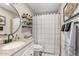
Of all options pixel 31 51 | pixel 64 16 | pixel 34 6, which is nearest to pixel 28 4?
pixel 34 6

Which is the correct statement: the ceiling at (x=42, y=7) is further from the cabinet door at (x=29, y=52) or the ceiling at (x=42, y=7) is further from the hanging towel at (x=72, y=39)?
the cabinet door at (x=29, y=52)

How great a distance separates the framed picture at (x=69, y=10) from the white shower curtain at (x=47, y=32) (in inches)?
4.9

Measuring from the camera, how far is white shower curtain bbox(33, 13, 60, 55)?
5.37ft

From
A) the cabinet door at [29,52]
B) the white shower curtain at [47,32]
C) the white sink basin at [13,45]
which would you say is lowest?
the cabinet door at [29,52]

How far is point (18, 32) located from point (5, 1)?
44cm

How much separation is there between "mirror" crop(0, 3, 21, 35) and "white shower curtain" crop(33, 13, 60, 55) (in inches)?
9.7

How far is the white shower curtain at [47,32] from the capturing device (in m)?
1.64

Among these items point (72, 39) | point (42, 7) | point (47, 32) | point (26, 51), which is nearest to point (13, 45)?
point (26, 51)

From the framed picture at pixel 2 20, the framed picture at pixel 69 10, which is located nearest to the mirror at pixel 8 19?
the framed picture at pixel 2 20

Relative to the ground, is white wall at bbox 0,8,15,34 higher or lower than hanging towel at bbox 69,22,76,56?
higher

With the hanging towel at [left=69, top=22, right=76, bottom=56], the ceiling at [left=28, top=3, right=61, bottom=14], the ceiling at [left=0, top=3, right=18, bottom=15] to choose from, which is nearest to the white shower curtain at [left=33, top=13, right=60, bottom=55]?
the ceiling at [left=28, top=3, right=61, bottom=14]

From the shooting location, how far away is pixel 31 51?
1.64 meters

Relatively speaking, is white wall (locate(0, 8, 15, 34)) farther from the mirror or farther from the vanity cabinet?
the vanity cabinet

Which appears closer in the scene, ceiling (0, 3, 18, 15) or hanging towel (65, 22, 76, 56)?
hanging towel (65, 22, 76, 56)
